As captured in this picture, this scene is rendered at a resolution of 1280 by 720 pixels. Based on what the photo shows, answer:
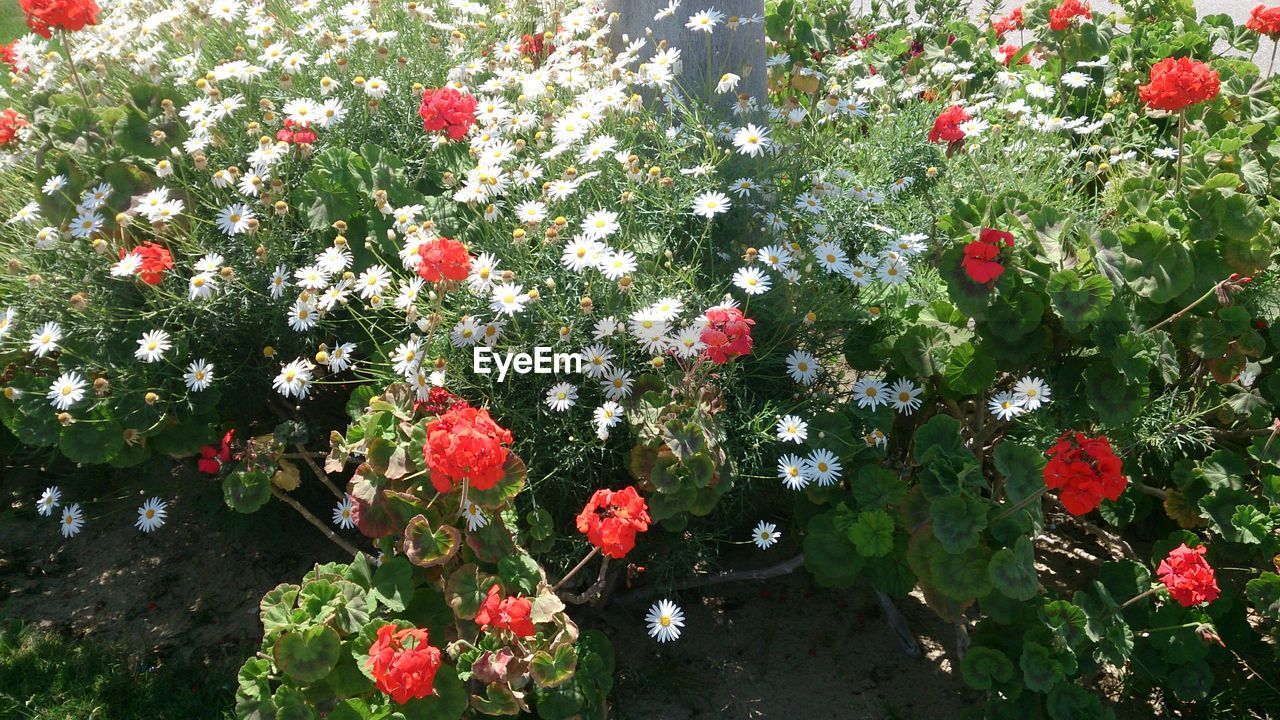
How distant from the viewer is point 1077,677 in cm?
261

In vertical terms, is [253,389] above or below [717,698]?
above

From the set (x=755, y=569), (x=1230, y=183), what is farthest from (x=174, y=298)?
(x=1230, y=183)

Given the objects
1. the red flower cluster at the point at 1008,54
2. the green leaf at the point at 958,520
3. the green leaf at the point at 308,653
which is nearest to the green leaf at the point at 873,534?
the green leaf at the point at 958,520

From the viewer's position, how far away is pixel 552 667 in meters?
2.23

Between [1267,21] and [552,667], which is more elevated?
[1267,21]

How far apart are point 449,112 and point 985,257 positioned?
1.53 meters

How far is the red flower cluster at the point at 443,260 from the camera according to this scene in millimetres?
2246

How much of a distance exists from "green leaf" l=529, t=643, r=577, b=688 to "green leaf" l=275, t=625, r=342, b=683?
44 cm

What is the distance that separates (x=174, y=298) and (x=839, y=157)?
215 centimetres

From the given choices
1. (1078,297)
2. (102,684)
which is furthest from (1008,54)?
(102,684)

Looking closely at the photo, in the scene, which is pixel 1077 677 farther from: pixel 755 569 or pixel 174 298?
pixel 174 298

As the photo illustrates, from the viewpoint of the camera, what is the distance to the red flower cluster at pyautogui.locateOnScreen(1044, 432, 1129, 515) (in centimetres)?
224

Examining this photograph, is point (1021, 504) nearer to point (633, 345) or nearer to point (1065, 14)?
point (633, 345)

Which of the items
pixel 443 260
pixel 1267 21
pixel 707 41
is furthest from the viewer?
pixel 707 41
